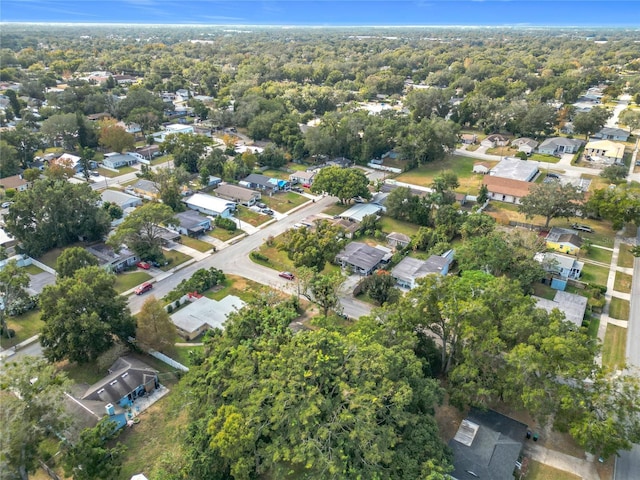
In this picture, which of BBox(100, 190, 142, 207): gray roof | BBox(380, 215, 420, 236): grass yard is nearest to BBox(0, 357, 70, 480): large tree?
BBox(100, 190, 142, 207): gray roof

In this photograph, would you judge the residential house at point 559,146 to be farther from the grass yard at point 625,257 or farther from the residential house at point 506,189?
the grass yard at point 625,257

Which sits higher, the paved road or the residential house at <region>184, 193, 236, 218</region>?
the residential house at <region>184, 193, 236, 218</region>

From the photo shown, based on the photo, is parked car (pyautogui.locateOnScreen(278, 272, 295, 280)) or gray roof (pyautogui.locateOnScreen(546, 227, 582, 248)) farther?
gray roof (pyautogui.locateOnScreen(546, 227, 582, 248))

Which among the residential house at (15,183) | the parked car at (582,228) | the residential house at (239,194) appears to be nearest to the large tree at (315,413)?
the residential house at (239,194)

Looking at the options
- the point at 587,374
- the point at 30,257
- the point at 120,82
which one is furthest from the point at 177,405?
the point at 120,82

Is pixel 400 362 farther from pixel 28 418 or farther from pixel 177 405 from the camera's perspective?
pixel 28 418

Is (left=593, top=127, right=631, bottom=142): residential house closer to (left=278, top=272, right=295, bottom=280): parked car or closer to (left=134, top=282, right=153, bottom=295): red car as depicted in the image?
(left=278, top=272, right=295, bottom=280): parked car

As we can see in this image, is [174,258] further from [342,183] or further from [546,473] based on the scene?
[546,473]

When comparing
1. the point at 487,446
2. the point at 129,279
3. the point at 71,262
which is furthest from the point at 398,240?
the point at 71,262
